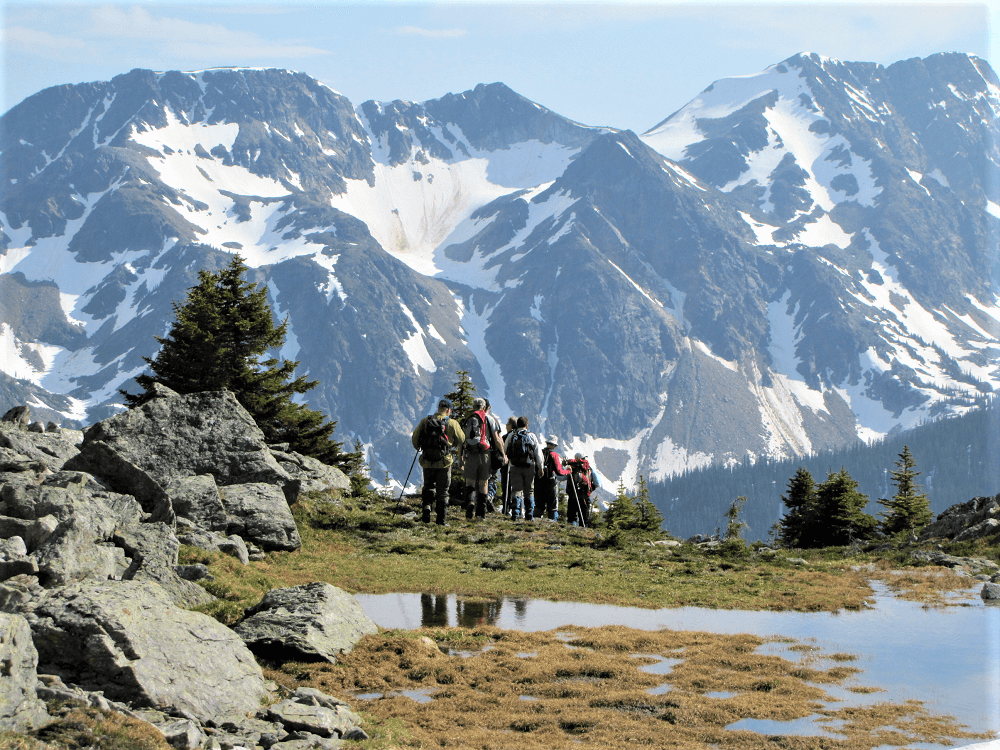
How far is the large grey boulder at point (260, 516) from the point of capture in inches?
767

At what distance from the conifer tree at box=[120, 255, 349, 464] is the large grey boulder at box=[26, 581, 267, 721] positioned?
24241 mm

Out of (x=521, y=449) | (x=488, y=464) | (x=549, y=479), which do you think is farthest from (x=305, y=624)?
(x=549, y=479)

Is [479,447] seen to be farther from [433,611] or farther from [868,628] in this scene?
[868,628]

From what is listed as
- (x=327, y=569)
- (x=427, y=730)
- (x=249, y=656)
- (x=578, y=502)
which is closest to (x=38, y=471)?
(x=327, y=569)

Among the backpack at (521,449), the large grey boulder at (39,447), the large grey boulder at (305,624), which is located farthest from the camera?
the backpack at (521,449)

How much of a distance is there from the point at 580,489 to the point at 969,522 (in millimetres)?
12511

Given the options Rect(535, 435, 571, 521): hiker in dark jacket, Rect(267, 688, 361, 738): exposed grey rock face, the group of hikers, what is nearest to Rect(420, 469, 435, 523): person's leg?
the group of hikers

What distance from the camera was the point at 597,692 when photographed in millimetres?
11148

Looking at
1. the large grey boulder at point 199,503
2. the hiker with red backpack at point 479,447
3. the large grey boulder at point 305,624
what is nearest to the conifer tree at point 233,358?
the hiker with red backpack at point 479,447

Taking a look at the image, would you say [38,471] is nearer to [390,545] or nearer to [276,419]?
[390,545]

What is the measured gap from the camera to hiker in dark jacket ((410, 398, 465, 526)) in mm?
23812

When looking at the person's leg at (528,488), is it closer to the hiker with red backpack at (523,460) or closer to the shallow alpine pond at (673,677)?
the hiker with red backpack at (523,460)

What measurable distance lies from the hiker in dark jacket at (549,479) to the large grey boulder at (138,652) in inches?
717

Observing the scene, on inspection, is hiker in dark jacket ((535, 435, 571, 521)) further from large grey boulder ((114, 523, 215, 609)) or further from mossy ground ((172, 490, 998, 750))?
large grey boulder ((114, 523, 215, 609))
